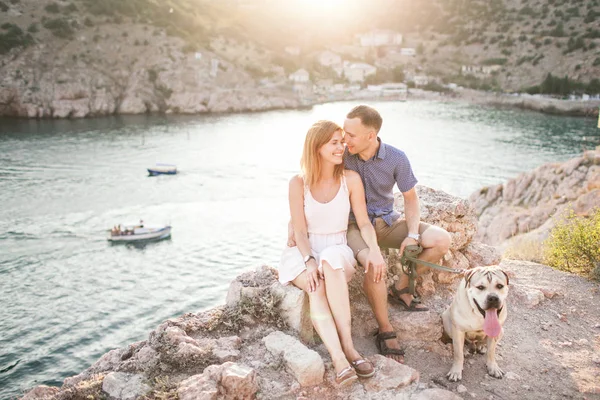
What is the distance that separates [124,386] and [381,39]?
121174 mm

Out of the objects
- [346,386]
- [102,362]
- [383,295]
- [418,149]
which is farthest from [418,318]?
[418,149]

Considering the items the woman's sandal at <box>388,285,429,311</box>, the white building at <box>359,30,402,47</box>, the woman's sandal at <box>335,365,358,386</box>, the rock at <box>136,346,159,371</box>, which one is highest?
the white building at <box>359,30,402,47</box>

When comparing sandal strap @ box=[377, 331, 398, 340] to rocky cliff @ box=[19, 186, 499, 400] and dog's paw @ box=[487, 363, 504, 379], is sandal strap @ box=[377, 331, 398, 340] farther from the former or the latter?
dog's paw @ box=[487, 363, 504, 379]

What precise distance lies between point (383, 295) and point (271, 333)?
1043mm

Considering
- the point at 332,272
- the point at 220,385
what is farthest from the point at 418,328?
the point at 220,385

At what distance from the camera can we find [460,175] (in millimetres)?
34438

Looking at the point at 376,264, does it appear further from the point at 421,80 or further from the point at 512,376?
the point at 421,80

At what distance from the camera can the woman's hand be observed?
11.4ft

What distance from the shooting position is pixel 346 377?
3.22m

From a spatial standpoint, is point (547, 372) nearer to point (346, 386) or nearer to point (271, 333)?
point (346, 386)

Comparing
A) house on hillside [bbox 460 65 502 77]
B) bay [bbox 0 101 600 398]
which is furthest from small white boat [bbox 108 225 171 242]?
house on hillside [bbox 460 65 502 77]

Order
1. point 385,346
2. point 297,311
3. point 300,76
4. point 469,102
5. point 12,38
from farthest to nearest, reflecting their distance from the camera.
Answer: point 300,76 < point 469,102 < point 12,38 < point 297,311 < point 385,346

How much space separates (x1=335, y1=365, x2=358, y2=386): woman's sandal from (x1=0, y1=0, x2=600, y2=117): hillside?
62.5 m

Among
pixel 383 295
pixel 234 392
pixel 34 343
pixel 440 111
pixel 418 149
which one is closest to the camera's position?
pixel 234 392
